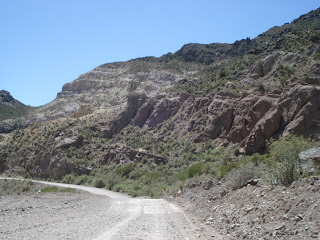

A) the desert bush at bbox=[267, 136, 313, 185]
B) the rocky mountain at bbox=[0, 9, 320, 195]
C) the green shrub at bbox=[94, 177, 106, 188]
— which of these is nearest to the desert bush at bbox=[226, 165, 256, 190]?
the desert bush at bbox=[267, 136, 313, 185]

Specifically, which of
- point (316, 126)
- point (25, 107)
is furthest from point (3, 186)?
point (25, 107)

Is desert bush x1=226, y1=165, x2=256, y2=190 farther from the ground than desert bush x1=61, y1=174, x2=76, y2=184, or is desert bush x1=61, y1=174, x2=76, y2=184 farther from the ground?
desert bush x1=226, y1=165, x2=256, y2=190

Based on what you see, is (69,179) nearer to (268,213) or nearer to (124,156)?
(124,156)

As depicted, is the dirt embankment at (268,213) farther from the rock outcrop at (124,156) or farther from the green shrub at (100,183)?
the rock outcrop at (124,156)

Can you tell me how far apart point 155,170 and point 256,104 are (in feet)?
47.2

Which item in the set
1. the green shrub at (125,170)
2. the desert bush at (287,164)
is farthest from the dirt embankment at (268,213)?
the green shrub at (125,170)

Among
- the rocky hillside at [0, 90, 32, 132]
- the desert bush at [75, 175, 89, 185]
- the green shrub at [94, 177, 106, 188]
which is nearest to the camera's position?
the green shrub at [94, 177, 106, 188]

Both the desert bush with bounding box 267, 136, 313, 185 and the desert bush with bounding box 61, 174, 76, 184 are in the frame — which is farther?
the desert bush with bounding box 61, 174, 76, 184

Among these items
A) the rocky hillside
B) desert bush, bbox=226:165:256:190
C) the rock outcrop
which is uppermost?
the rocky hillside

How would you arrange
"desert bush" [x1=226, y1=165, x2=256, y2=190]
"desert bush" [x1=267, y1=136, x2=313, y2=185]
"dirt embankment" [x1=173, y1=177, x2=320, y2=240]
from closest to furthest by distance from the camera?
"dirt embankment" [x1=173, y1=177, x2=320, y2=240] < "desert bush" [x1=267, y1=136, x2=313, y2=185] < "desert bush" [x1=226, y1=165, x2=256, y2=190]

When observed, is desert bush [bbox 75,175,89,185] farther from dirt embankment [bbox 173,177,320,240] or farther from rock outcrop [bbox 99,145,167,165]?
dirt embankment [bbox 173,177,320,240]

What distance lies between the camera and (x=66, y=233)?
8109 mm

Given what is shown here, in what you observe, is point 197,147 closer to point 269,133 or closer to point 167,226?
point 269,133

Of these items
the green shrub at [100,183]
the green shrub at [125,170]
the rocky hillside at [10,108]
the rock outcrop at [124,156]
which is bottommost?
the green shrub at [100,183]
